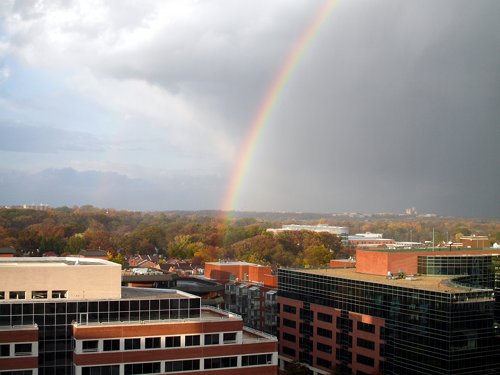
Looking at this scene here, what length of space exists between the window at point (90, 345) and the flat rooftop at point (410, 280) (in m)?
20.5

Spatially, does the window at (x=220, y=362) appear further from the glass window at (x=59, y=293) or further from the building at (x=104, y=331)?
the glass window at (x=59, y=293)

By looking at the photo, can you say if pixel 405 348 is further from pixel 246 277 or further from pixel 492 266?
pixel 246 277

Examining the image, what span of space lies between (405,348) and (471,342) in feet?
13.3

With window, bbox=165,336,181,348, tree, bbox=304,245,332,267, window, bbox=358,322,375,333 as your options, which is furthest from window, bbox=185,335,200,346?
tree, bbox=304,245,332,267

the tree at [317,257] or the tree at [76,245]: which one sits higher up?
the tree at [76,245]

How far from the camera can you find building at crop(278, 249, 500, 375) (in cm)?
3909

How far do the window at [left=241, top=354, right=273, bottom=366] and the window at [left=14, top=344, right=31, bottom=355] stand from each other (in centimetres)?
1035

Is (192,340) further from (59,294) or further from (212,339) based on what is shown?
(59,294)

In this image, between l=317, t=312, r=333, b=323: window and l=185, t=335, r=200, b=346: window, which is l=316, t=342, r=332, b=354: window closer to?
l=317, t=312, r=333, b=323: window

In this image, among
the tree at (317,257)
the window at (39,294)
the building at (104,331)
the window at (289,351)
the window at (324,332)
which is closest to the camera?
the building at (104,331)

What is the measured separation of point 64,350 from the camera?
3114 centimetres

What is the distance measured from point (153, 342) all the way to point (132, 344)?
1.02 meters

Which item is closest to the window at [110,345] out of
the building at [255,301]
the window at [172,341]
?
the window at [172,341]

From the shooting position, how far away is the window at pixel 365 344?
44094mm
